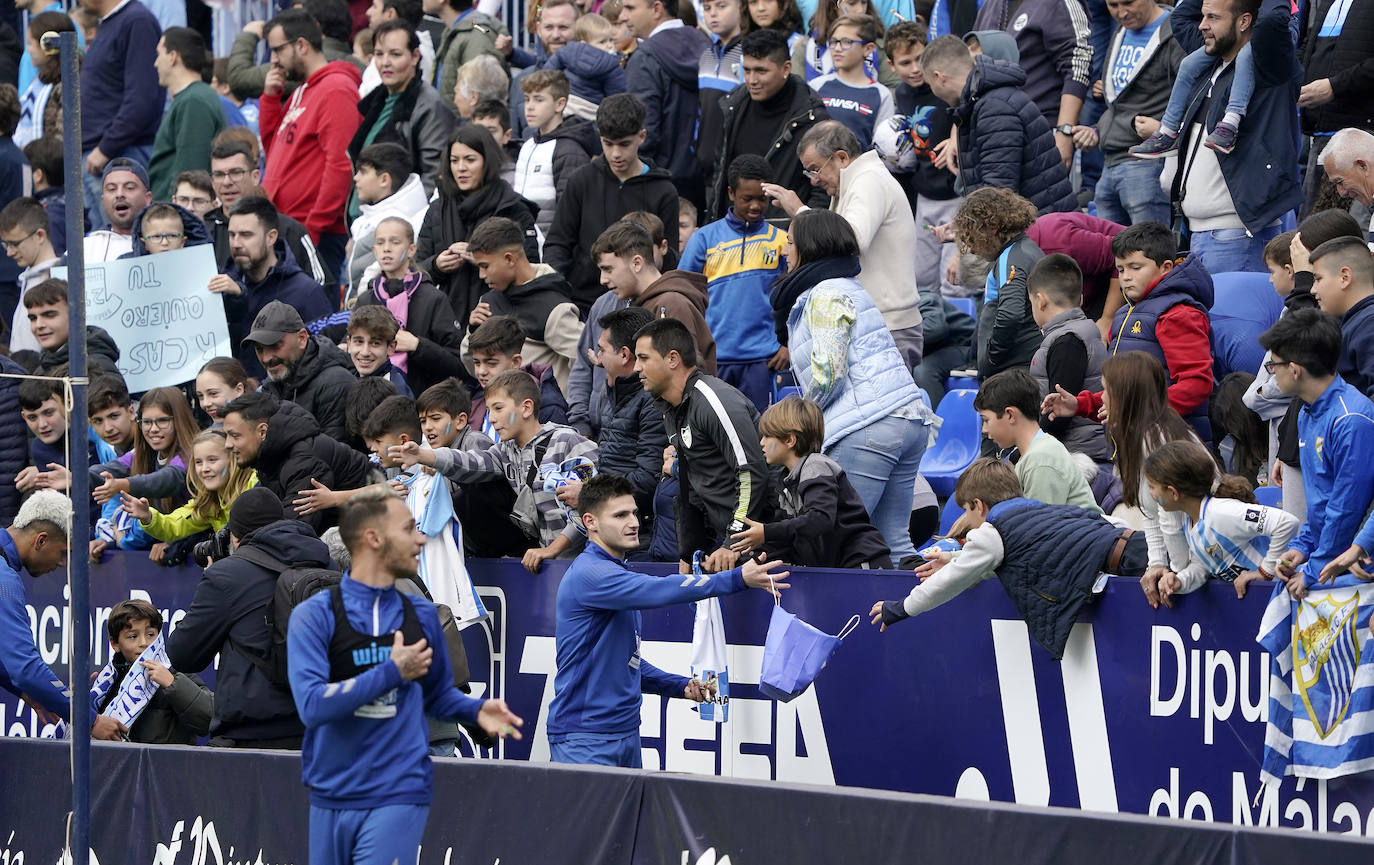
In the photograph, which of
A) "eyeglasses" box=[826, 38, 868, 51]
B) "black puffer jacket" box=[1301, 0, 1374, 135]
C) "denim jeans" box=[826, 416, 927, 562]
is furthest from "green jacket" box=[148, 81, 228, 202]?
"black puffer jacket" box=[1301, 0, 1374, 135]

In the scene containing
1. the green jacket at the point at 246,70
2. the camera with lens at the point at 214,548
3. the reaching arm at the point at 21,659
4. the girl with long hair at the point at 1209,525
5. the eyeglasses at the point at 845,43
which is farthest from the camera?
the green jacket at the point at 246,70

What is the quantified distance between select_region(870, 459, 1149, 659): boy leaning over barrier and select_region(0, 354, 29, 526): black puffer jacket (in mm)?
6518

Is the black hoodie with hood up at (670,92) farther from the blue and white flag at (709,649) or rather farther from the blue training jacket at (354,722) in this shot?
the blue training jacket at (354,722)

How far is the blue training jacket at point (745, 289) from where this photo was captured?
1143cm

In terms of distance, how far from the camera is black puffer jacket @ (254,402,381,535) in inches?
385

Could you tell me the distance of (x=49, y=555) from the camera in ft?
32.2

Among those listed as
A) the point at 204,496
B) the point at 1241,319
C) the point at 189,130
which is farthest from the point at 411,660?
the point at 189,130

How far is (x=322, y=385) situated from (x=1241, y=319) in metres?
5.29

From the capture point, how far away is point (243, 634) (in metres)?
8.55

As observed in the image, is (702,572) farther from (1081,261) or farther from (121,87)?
(121,87)

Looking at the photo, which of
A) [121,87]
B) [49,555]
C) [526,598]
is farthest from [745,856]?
[121,87]

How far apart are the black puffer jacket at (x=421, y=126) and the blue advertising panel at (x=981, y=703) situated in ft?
18.5

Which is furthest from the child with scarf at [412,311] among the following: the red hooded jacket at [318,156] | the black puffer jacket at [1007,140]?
the black puffer jacket at [1007,140]

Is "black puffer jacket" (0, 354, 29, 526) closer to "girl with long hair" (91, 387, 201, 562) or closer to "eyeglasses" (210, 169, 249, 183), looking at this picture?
"girl with long hair" (91, 387, 201, 562)
